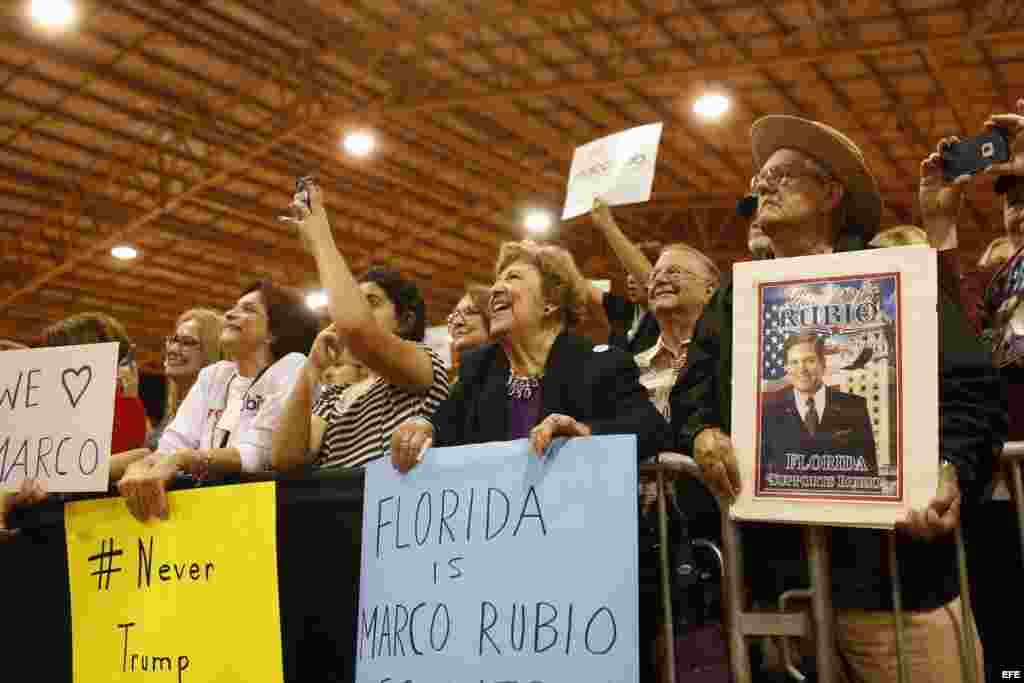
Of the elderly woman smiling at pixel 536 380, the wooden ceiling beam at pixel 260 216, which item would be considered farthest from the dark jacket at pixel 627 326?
the wooden ceiling beam at pixel 260 216

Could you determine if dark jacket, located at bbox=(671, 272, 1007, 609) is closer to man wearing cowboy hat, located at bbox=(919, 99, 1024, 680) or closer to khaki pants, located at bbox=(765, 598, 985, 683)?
khaki pants, located at bbox=(765, 598, 985, 683)

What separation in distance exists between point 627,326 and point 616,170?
593 millimetres

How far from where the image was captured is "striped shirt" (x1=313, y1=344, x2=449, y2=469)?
2.79 metres

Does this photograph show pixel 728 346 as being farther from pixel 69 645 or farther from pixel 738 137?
pixel 738 137

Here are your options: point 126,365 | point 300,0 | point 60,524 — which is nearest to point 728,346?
point 60,524

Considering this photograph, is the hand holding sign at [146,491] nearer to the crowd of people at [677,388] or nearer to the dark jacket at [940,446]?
the crowd of people at [677,388]

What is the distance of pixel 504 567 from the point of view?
199cm

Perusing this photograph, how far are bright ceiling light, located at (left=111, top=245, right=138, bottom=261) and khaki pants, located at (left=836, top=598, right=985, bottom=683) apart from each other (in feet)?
50.8

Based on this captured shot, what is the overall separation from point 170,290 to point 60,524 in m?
16.2

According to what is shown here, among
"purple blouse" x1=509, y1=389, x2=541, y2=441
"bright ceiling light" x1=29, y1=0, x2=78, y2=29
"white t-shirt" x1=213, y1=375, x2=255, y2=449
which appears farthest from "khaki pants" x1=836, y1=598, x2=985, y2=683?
"bright ceiling light" x1=29, y1=0, x2=78, y2=29

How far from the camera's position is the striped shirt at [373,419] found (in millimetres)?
2785

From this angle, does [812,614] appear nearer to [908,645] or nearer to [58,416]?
[908,645]

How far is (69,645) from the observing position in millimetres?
2770

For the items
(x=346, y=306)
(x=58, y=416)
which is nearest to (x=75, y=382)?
(x=58, y=416)
